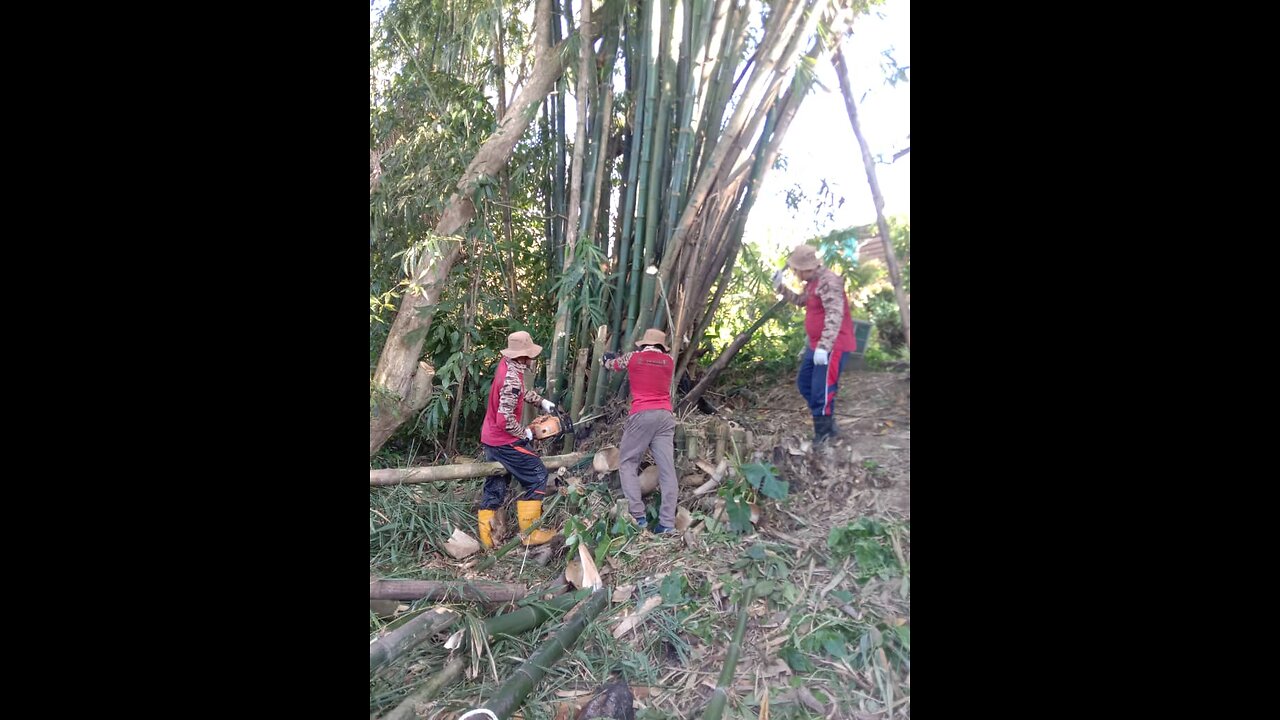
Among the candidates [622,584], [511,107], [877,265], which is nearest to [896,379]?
A: [877,265]

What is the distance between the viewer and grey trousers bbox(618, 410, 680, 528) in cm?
254

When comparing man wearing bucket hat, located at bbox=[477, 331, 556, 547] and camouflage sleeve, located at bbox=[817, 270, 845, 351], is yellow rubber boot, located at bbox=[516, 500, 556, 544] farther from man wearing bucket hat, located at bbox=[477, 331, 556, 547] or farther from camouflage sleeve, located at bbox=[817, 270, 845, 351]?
camouflage sleeve, located at bbox=[817, 270, 845, 351]

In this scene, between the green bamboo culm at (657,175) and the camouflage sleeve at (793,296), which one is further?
the green bamboo culm at (657,175)

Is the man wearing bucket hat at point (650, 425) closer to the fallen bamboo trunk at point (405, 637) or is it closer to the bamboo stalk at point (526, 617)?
the bamboo stalk at point (526, 617)

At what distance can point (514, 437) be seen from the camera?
278 centimetres

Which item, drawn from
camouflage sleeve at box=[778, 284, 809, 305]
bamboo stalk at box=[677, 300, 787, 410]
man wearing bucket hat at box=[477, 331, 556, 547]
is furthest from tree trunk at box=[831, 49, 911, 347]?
man wearing bucket hat at box=[477, 331, 556, 547]

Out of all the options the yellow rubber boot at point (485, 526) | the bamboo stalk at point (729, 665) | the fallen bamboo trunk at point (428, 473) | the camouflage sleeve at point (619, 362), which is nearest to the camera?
the bamboo stalk at point (729, 665)

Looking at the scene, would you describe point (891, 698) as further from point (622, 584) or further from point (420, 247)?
point (420, 247)

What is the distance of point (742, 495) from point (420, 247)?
1.52 metres

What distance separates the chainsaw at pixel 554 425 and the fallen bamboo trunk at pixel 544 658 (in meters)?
0.59

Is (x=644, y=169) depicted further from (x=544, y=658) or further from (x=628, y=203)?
(x=544, y=658)

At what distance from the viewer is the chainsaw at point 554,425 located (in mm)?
2760

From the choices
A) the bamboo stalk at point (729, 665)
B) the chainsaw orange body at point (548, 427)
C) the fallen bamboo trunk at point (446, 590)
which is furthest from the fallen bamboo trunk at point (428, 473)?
the bamboo stalk at point (729, 665)

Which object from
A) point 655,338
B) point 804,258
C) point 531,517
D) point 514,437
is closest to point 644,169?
point 655,338
